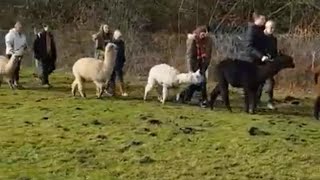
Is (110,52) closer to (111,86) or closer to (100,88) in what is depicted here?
(100,88)

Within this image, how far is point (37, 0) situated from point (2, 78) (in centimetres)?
1870

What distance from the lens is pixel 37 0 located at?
117 ft

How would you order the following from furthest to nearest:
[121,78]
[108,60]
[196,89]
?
[121,78], [108,60], [196,89]

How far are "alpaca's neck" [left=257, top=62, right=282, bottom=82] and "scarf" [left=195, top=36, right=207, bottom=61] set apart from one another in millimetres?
1379

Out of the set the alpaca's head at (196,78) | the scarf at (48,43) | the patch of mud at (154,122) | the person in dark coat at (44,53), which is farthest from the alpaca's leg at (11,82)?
the patch of mud at (154,122)

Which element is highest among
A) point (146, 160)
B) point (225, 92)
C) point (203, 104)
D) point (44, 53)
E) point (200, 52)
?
point (44, 53)

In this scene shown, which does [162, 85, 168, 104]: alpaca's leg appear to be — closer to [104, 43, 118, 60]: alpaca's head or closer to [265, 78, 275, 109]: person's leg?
[104, 43, 118, 60]: alpaca's head

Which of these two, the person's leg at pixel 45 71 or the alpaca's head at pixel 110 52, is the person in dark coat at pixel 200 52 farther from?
the person's leg at pixel 45 71

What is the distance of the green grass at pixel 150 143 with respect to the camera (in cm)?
874

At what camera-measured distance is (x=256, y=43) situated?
13.8 m

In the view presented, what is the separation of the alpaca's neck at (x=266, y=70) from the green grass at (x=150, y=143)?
2.15 ft

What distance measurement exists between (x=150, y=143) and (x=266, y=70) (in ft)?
13.8

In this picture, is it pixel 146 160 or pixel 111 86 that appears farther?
pixel 111 86

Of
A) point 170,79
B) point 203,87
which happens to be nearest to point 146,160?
point 170,79
